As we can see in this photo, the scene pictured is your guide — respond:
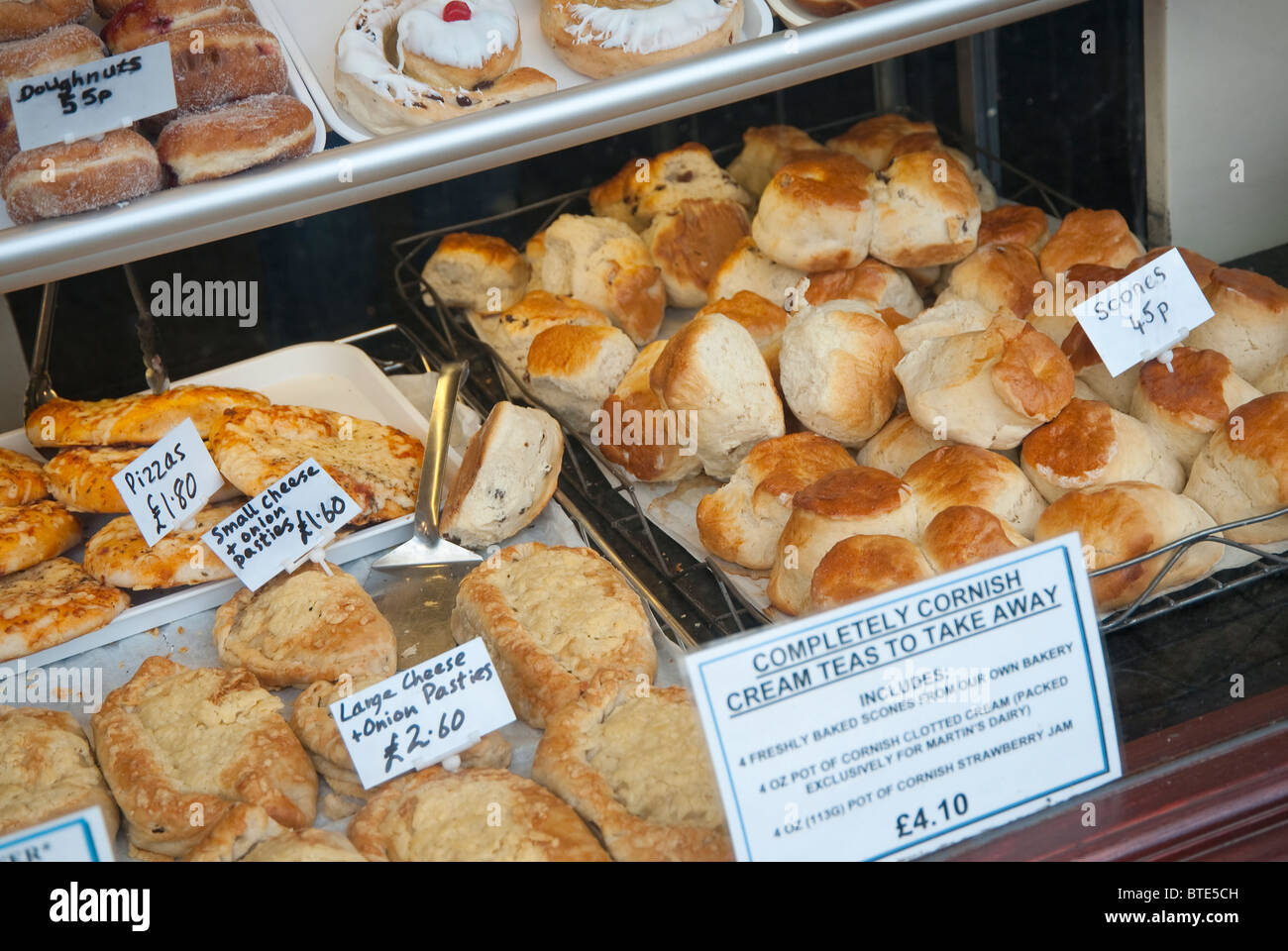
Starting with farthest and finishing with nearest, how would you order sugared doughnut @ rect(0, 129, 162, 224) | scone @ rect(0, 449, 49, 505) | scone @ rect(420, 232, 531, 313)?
scone @ rect(420, 232, 531, 313), scone @ rect(0, 449, 49, 505), sugared doughnut @ rect(0, 129, 162, 224)

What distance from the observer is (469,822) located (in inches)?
55.5

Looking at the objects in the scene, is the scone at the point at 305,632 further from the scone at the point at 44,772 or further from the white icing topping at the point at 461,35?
the white icing topping at the point at 461,35

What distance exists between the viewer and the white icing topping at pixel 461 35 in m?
1.69

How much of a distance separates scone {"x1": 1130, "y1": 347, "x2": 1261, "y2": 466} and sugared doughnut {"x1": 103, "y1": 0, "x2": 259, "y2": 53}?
1.48 meters

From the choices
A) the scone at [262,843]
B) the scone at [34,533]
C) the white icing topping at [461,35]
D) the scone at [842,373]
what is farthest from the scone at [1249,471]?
the scone at [34,533]

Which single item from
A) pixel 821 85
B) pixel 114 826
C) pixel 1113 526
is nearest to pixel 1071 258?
pixel 1113 526

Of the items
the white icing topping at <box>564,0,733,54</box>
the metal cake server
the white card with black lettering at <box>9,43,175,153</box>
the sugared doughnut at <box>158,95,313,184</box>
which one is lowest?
the metal cake server

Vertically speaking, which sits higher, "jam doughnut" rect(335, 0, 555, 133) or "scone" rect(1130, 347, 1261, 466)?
"jam doughnut" rect(335, 0, 555, 133)

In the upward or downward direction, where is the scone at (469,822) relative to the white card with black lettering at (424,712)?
downward

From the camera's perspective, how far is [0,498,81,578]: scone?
193 centimetres

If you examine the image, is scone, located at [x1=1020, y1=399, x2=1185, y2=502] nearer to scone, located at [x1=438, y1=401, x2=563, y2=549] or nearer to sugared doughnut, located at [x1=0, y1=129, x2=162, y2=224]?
scone, located at [x1=438, y1=401, x2=563, y2=549]

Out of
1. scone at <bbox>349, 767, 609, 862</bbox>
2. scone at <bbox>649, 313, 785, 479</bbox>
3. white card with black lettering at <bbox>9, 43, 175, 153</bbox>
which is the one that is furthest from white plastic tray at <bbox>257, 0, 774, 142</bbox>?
scone at <bbox>349, 767, 609, 862</bbox>

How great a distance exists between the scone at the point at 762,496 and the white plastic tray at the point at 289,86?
77 cm

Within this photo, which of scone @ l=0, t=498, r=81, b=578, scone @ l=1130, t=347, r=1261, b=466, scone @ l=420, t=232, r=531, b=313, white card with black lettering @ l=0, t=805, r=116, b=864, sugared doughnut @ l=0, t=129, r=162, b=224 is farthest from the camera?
scone @ l=420, t=232, r=531, b=313
